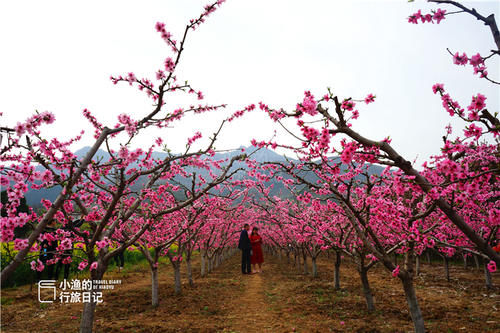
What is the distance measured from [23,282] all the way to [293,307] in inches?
520

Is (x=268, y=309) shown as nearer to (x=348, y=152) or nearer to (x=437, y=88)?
(x=348, y=152)

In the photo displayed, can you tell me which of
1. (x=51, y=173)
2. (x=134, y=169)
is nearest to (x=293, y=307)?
(x=134, y=169)

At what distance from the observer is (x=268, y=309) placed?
9.02 metres

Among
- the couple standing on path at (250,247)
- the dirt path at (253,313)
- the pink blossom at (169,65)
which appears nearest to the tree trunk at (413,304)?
the dirt path at (253,313)

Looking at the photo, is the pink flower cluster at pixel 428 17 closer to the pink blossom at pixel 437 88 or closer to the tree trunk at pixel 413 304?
the pink blossom at pixel 437 88

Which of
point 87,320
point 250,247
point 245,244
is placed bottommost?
point 87,320

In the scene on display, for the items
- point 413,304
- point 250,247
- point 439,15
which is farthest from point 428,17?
point 250,247

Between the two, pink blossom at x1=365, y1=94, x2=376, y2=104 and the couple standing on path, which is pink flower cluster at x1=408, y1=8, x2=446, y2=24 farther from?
the couple standing on path

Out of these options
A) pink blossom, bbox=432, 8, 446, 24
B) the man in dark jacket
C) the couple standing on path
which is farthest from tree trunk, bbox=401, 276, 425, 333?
the couple standing on path

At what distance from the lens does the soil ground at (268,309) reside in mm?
7105

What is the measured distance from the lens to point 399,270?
496 cm

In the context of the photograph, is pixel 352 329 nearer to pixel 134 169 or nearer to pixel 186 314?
pixel 186 314

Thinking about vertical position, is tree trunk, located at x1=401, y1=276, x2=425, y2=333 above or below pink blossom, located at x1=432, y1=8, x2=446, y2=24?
below

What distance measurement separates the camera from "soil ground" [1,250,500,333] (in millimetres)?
7105
